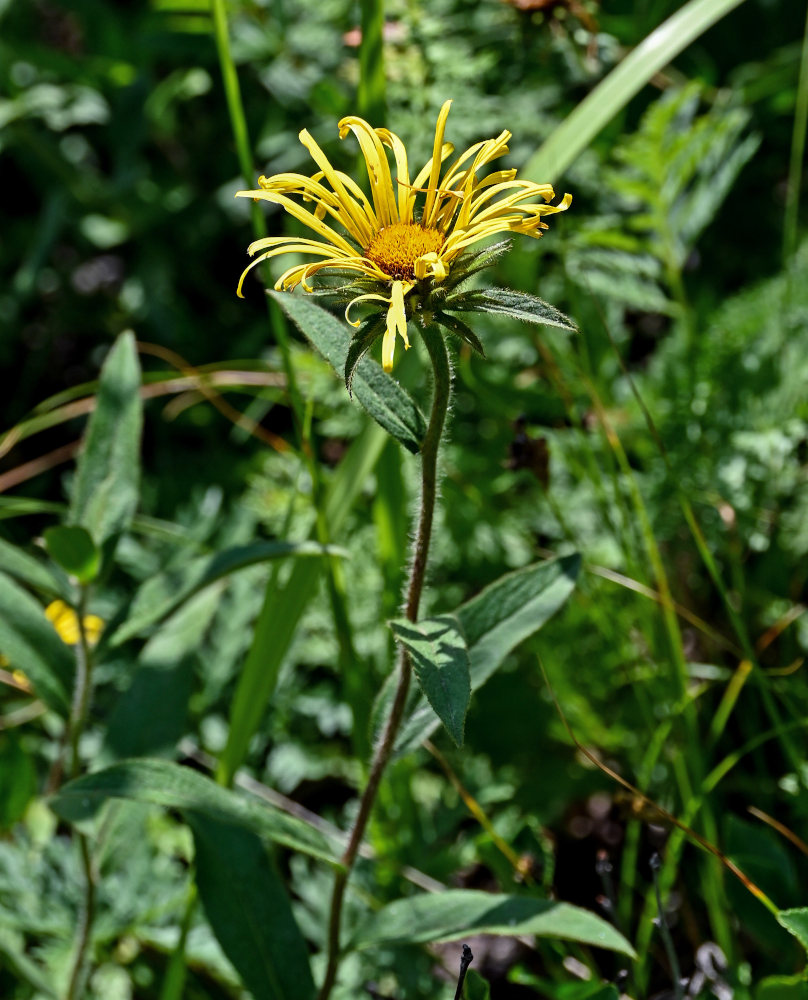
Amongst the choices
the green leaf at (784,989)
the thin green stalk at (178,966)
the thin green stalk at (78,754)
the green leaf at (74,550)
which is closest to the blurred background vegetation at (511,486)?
the green leaf at (784,989)

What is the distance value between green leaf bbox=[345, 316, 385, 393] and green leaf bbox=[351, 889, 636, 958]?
0.84m

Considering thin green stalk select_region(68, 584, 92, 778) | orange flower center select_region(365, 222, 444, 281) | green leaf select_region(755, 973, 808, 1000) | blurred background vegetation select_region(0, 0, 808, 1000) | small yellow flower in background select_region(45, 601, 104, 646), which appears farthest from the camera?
small yellow flower in background select_region(45, 601, 104, 646)

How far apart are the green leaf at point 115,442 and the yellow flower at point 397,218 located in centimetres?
64

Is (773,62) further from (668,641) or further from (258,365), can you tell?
(668,641)

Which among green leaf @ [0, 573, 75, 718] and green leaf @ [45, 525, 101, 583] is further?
green leaf @ [0, 573, 75, 718]

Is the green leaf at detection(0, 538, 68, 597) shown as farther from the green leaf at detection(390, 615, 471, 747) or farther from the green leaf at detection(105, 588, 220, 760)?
the green leaf at detection(390, 615, 471, 747)

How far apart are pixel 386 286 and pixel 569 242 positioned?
1.52 metres

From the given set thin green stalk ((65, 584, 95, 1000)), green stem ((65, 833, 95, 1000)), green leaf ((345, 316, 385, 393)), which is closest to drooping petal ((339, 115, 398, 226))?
green leaf ((345, 316, 385, 393))

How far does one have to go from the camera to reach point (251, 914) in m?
1.65

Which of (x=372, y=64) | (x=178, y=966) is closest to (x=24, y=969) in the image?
(x=178, y=966)

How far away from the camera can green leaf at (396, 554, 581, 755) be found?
1542 mm

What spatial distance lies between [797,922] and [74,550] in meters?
1.18

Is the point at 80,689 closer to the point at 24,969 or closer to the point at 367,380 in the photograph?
the point at 24,969

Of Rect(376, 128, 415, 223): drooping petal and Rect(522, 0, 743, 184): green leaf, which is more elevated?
Rect(522, 0, 743, 184): green leaf
